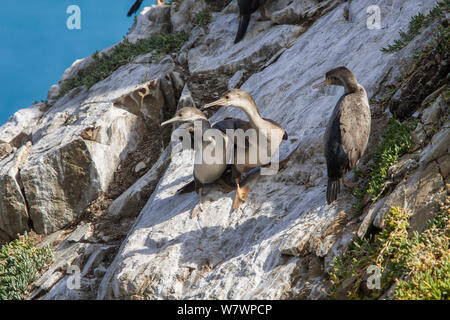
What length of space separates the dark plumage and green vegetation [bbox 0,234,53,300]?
6.14 m

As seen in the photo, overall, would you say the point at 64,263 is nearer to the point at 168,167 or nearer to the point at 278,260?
the point at 168,167

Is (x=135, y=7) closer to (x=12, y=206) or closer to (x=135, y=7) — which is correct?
(x=135, y=7)

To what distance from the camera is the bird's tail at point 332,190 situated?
556 centimetres

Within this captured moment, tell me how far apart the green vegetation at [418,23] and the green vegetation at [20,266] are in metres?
6.25

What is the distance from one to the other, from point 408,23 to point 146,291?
579 cm

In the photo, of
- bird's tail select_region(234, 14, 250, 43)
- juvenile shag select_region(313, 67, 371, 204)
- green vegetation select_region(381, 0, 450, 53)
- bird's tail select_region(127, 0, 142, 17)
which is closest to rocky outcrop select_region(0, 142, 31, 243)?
bird's tail select_region(234, 14, 250, 43)

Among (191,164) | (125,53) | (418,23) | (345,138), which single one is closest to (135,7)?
(125,53)

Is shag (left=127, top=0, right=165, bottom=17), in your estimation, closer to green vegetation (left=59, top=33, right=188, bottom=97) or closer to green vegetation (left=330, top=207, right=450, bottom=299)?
green vegetation (left=59, top=33, right=188, bottom=97)

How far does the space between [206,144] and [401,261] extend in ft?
10.1

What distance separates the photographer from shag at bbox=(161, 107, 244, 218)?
6777 mm

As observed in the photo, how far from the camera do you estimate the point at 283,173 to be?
6875 millimetres

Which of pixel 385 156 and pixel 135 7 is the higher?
pixel 135 7

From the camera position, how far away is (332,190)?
5605 millimetres

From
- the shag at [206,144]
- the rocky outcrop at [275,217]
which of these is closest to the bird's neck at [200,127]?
the shag at [206,144]
